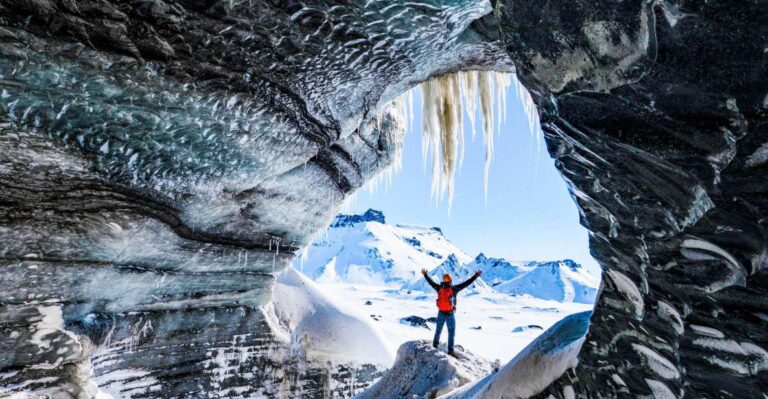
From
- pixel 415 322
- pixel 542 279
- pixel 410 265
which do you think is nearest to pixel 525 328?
pixel 415 322

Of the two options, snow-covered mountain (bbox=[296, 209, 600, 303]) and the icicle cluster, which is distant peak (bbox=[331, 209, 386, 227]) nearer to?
snow-covered mountain (bbox=[296, 209, 600, 303])

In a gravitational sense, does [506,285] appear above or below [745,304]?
below

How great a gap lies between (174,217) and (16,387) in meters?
1.60

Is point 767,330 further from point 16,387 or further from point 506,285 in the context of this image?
point 506,285

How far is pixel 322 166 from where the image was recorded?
3920 millimetres

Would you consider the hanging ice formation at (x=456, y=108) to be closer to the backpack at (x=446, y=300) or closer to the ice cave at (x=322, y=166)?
the ice cave at (x=322, y=166)

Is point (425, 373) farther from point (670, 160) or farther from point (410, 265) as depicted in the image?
point (410, 265)

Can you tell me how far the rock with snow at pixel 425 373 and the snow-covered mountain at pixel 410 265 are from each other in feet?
215

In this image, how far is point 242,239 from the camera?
14.4 ft

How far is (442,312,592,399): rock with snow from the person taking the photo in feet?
6.67

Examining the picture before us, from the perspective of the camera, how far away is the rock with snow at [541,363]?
2.03 meters

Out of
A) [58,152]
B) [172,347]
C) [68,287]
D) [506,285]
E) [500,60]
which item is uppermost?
[500,60]

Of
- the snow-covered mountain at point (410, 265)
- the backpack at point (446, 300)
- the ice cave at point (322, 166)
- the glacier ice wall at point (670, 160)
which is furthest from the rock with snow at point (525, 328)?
the snow-covered mountain at point (410, 265)

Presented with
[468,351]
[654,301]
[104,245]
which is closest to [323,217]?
[104,245]
